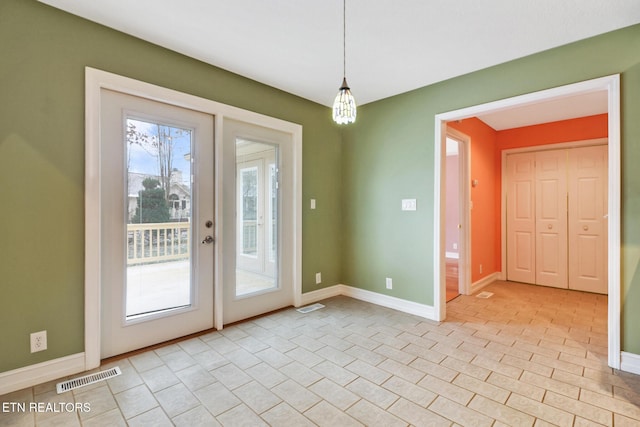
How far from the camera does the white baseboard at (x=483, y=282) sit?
443 centimetres

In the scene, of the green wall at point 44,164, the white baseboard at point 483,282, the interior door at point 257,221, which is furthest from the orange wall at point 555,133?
the green wall at point 44,164

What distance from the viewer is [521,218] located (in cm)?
Answer: 498

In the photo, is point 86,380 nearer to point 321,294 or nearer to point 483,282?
point 321,294

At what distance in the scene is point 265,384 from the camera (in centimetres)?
207

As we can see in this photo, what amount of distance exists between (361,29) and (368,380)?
2.62 m

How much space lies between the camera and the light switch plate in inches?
138

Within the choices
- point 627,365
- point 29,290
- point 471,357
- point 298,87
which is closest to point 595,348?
point 627,365

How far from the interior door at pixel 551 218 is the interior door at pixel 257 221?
4032mm

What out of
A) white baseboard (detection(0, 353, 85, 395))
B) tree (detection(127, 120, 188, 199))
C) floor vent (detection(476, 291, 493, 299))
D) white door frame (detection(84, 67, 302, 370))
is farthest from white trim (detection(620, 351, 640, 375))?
white baseboard (detection(0, 353, 85, 395))

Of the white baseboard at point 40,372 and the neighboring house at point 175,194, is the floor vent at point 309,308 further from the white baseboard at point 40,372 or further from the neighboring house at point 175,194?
the white baseboard at point 40,372

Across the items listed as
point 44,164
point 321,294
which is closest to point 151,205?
point 44,164

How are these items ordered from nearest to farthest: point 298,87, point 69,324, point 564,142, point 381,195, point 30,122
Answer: point 30,122, point 69,324, point 298,87, point 381,195, point 564,142

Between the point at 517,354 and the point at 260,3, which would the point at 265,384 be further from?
the point at 260,3

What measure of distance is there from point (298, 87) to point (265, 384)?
2.96 m
